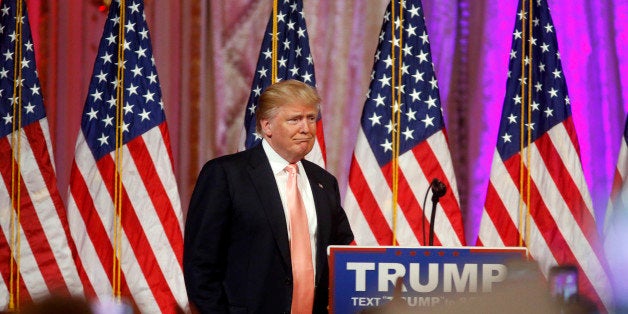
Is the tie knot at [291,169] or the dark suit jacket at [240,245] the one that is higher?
the tie knot at [291,169]

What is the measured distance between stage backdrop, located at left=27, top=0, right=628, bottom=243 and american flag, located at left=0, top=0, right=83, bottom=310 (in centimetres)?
39

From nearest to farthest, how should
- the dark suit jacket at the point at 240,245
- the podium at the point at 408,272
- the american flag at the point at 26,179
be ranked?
the podium at the point at 408,272
the dark suit jacket at the point at 240,245
the american flag at the point at 26,179

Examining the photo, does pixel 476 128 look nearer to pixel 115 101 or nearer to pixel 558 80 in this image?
pixel 558 80

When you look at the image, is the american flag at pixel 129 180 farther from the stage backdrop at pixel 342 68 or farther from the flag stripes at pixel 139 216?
the stage backdrop at pixel 342 68

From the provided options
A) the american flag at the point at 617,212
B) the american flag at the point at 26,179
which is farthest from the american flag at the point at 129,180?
the american flag at the point at 617,212

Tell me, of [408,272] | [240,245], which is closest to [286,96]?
[240,245]

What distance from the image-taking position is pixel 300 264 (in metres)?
2.88

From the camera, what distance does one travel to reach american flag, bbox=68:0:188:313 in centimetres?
516

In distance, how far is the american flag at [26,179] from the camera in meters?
5.12

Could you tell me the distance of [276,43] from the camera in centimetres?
536

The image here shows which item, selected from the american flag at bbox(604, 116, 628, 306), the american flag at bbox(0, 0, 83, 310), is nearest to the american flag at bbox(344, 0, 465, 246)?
the american flag at bbox(604, 116, 628, 306)

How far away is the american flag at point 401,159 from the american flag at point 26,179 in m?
1.72

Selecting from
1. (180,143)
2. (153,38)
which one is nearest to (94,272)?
(180,143)

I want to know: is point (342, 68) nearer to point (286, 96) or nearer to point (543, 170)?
point (543, 170)
